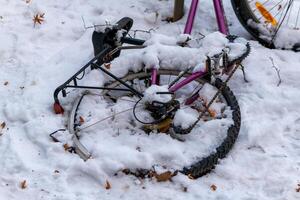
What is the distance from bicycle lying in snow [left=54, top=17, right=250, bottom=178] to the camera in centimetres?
337

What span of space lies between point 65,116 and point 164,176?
1057 millimetres

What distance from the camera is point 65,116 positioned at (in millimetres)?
3783

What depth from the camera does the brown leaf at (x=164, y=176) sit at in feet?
10.6

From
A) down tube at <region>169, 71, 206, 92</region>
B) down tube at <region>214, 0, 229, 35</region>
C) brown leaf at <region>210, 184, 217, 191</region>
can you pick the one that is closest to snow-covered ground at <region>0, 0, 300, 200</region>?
brown leaf at <region>210, 184, 217, 191</region>

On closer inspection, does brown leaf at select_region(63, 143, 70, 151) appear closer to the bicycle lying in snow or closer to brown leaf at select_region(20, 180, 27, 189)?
the bicycle lying in snow

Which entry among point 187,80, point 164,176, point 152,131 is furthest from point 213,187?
point 187,80

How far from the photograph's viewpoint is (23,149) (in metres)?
3.48

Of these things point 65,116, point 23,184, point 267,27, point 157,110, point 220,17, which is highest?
point 220,17

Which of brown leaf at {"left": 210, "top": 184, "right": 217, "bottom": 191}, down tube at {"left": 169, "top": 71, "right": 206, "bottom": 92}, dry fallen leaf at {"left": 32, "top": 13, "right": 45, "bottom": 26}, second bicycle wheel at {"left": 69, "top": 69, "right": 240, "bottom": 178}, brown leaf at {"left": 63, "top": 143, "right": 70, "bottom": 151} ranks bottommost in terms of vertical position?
brown leaf at {"left": 210, "top": 184, "right": 217, "bottom": 191}

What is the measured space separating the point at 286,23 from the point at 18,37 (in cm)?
278

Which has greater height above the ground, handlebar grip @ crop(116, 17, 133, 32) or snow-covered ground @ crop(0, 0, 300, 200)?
handlebar grip @ crop(116, 17, 133, 32)

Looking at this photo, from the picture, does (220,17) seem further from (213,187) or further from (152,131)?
(213,187)

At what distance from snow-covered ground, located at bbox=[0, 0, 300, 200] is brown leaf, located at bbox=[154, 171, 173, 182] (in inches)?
1.4

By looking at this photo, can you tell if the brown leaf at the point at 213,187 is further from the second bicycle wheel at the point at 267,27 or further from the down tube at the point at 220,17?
the second bicycle wheel at the point at 267,27
